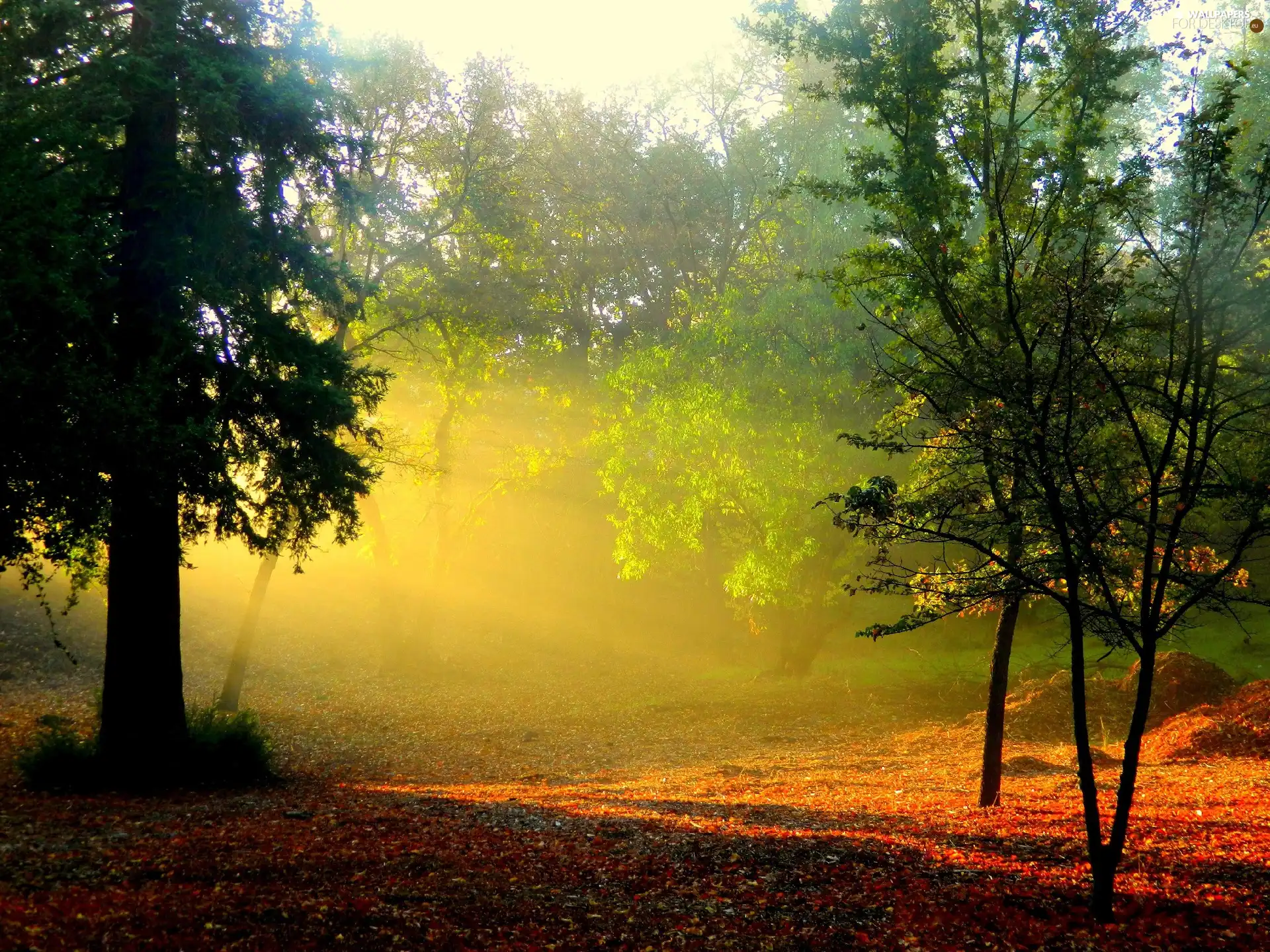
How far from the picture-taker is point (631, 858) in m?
8.13

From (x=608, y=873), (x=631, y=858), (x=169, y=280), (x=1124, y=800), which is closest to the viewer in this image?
(x=1124, y=800)

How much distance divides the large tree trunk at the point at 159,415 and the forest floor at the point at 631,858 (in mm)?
1097

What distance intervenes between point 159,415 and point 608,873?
7.70 meters

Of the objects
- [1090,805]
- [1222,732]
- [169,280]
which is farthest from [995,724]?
[169,280]

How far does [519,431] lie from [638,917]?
2483 cm

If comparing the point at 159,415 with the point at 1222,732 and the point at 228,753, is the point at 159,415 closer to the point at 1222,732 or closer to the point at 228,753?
the point at 228,753

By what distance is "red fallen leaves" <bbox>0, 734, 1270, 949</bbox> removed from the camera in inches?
236

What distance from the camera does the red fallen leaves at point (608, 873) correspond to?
599 centimetres

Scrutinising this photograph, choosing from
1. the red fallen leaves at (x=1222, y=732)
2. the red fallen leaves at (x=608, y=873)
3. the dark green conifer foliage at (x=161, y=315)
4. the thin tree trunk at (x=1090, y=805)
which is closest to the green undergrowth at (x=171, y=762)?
the dark green conifer foliage at (x=161, y=315)

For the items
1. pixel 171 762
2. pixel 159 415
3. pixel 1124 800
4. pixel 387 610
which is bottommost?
pixel 171 762

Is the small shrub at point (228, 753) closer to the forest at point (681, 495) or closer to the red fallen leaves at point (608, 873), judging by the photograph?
the forest at point (681, 495)

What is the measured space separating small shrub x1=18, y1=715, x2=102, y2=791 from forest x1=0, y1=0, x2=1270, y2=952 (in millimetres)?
38

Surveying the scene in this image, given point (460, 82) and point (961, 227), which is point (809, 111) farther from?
point (961, 227)

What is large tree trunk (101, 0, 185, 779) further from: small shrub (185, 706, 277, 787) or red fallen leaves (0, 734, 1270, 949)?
red fallen leaves (0, 734, 1270, 949)
